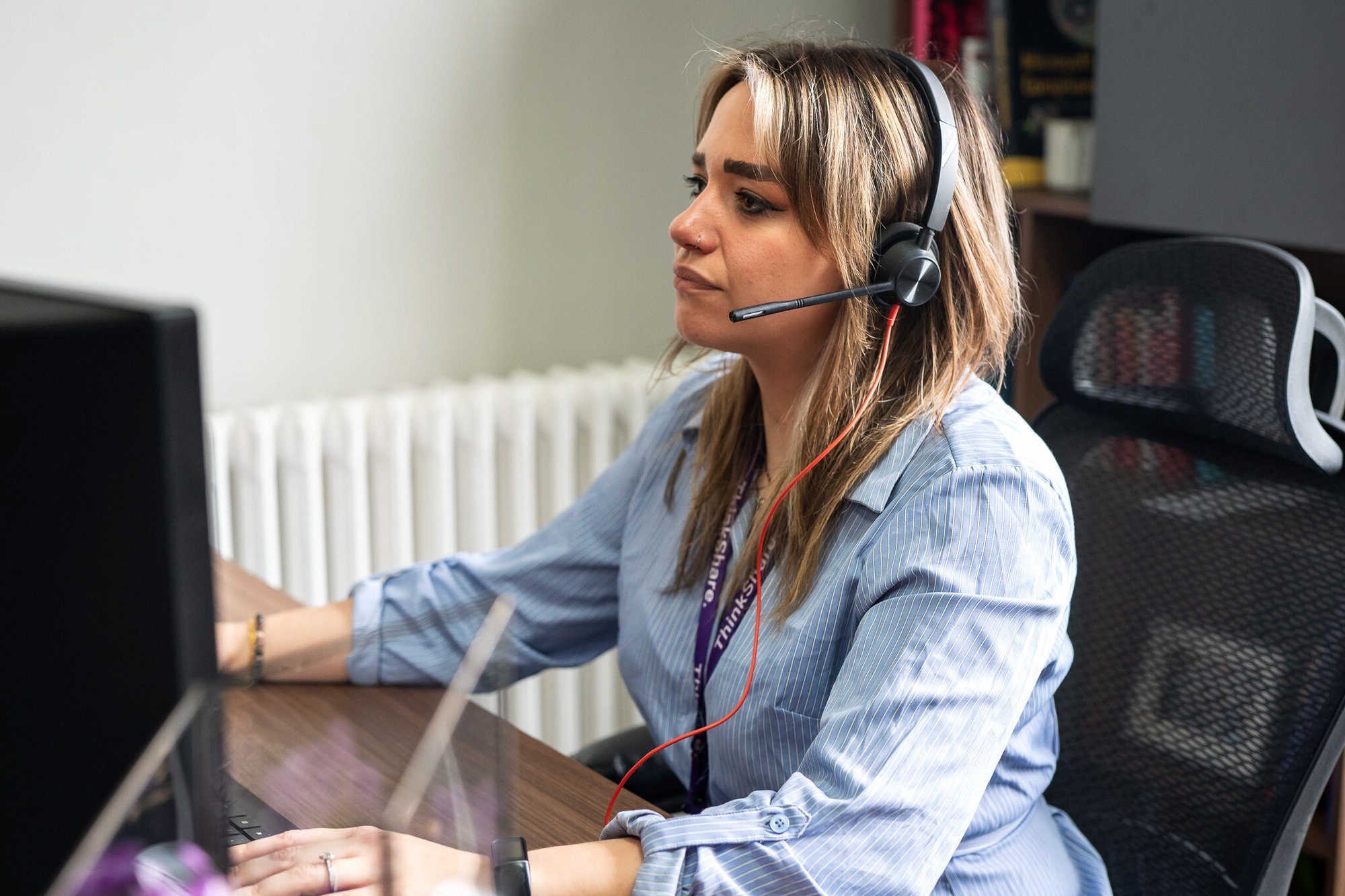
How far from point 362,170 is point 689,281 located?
3.12 ft

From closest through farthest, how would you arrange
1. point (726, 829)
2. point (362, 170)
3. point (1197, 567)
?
point (726, 829), point (1197, 567), point (362, 170)

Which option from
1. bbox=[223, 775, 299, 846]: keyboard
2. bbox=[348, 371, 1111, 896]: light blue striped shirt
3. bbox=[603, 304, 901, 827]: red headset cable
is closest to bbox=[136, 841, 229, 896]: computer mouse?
bbox=[223, 775, 299, 846]: keyboard

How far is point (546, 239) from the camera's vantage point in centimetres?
205

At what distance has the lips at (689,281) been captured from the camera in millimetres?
1051

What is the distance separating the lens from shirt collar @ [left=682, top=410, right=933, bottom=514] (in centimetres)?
96

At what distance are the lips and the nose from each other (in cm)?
2

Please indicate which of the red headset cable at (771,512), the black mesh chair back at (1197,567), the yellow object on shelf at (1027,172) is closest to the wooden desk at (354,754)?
the red headset cable at (771,512)

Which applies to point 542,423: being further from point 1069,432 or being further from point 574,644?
point 1069,432

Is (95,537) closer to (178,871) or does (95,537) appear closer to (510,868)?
(178,871)

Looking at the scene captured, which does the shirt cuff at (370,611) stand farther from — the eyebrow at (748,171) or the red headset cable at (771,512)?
the eyebrow at (748,171)

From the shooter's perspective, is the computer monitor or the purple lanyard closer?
the computer monitor

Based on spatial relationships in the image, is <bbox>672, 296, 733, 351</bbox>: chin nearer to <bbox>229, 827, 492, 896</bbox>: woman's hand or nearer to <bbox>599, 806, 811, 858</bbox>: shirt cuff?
<bbox>599, 806, 811, 858</bbox>: shirt cuff

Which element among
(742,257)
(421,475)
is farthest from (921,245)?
(421,475)

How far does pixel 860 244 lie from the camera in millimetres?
1007
